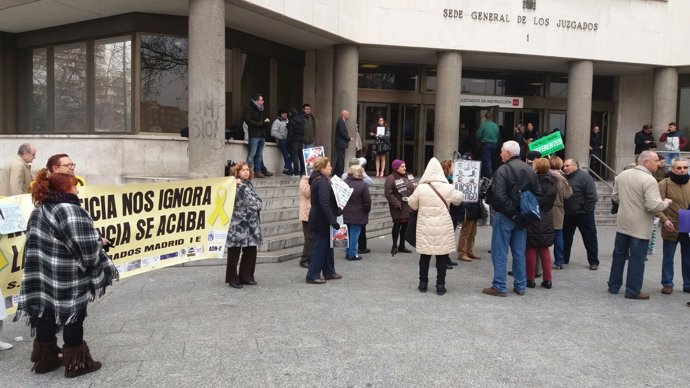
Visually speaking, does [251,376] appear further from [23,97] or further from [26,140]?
[23,97]

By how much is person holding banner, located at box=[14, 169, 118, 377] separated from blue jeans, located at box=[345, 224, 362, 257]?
5.60 m

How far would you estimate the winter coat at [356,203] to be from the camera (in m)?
9.63

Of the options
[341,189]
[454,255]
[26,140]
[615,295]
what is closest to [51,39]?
[26,140]

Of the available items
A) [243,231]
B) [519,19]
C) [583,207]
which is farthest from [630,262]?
[519,19]

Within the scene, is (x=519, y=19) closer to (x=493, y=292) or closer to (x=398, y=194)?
(x=398, y=194)

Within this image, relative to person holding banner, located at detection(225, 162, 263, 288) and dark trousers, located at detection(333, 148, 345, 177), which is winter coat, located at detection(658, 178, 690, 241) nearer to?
person holding banner, located at detection(225, 162, 263, 288)

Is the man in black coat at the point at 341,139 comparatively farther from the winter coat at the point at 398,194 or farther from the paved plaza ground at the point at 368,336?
the paved plaza ground at the point at 368,336

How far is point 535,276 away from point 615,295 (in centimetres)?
118

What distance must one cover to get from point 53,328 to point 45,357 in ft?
0.81

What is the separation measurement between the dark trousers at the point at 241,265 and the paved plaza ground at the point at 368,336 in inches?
6.2

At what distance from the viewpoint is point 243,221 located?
7.62 meters

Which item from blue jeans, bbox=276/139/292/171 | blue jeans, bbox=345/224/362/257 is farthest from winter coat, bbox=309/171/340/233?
blue jeans, bbox=276/139/292/171

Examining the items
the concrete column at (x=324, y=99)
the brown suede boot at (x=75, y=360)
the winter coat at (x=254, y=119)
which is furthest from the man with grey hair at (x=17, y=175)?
the concrete column at (x=324, y=99)

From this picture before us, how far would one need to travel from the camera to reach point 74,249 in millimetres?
4359
